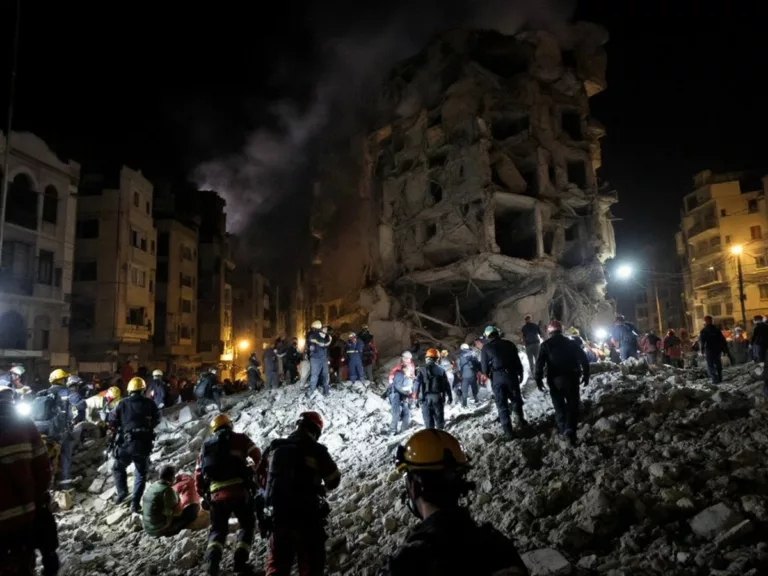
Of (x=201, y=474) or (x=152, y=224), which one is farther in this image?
(x=152, y=224)

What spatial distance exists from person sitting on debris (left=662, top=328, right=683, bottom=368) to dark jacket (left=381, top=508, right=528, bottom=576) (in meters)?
18.0

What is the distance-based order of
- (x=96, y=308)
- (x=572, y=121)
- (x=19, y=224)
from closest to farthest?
(x=19, y=224) < (x=572, y=121) < (x=96, y=308)

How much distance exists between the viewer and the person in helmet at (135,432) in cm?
959

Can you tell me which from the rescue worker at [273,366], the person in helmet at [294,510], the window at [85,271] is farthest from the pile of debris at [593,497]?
the window at [85,271]

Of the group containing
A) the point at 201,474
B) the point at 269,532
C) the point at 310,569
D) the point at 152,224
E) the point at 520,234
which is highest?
the point at 152,224

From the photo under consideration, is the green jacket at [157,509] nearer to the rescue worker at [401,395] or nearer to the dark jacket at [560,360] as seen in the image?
the rescue worker at [401,395]

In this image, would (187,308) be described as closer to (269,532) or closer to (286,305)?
(286,305)

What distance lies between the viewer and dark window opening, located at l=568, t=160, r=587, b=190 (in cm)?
3215

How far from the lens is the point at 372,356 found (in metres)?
18.7

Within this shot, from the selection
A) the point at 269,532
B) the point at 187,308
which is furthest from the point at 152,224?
the point at 269,532

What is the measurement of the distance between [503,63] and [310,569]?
33.6 m

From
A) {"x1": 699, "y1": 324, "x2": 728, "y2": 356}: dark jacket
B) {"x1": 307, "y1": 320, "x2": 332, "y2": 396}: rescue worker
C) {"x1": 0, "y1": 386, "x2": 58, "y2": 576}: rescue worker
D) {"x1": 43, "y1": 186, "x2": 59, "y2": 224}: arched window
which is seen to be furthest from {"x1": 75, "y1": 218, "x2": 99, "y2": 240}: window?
{"x1": 699, "y1": 324, "x2": 728, "y2": 356}: dark jacket

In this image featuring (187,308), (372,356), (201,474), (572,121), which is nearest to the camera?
(201,474)

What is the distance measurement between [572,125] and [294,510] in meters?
34.4
